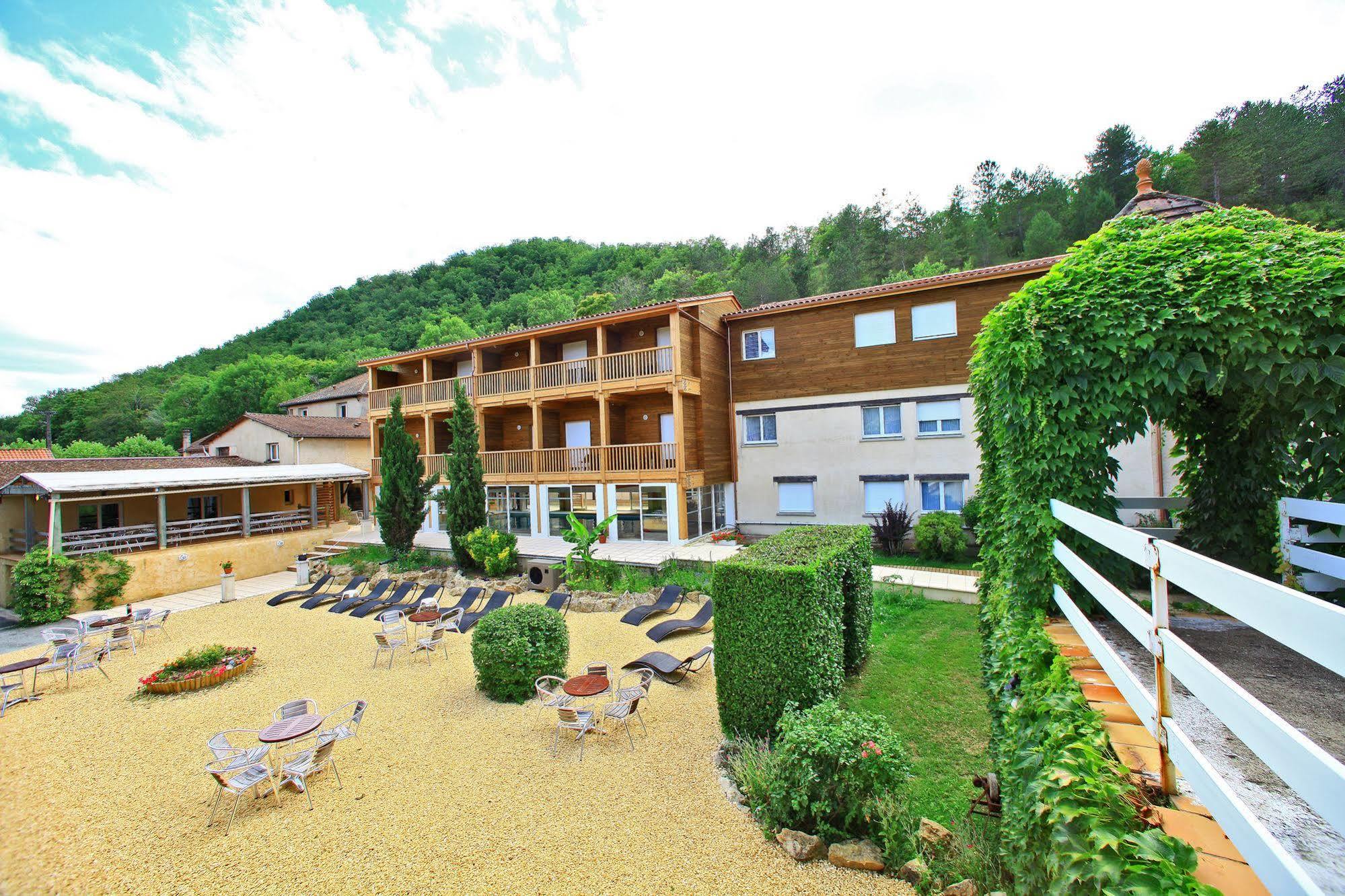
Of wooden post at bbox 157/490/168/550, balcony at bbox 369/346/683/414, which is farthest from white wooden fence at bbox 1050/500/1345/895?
wooden post at bbox 157/490/168/550

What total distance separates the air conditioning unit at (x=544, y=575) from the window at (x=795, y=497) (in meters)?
8.95

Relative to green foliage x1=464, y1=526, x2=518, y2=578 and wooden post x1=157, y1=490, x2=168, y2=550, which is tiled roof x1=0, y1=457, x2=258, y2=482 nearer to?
wooden post x1=157, y1=490, x2=168, y2=550

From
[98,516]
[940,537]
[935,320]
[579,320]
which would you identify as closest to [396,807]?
[940,537]

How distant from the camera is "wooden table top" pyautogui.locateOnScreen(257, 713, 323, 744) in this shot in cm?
668

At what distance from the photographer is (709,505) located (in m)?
20.3

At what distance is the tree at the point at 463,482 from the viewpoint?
55.3ft

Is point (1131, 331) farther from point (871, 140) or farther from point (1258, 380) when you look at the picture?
point (871, 140)

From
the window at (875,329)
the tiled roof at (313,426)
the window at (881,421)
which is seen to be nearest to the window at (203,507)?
the tiled roof at (313,426)

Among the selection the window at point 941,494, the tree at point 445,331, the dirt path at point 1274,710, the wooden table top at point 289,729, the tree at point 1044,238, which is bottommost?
the wooden table top at point 289,729

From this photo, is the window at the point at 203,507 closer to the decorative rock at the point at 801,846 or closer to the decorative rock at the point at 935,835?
the decorative rock at the point at 801,846

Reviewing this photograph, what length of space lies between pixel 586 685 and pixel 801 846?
3723mm

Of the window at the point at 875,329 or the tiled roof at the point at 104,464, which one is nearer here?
the window at the point at 875,329

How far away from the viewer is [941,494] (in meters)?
18.1

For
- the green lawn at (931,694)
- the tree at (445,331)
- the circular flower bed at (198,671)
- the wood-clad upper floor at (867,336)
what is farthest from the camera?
the tree at (445,331)
